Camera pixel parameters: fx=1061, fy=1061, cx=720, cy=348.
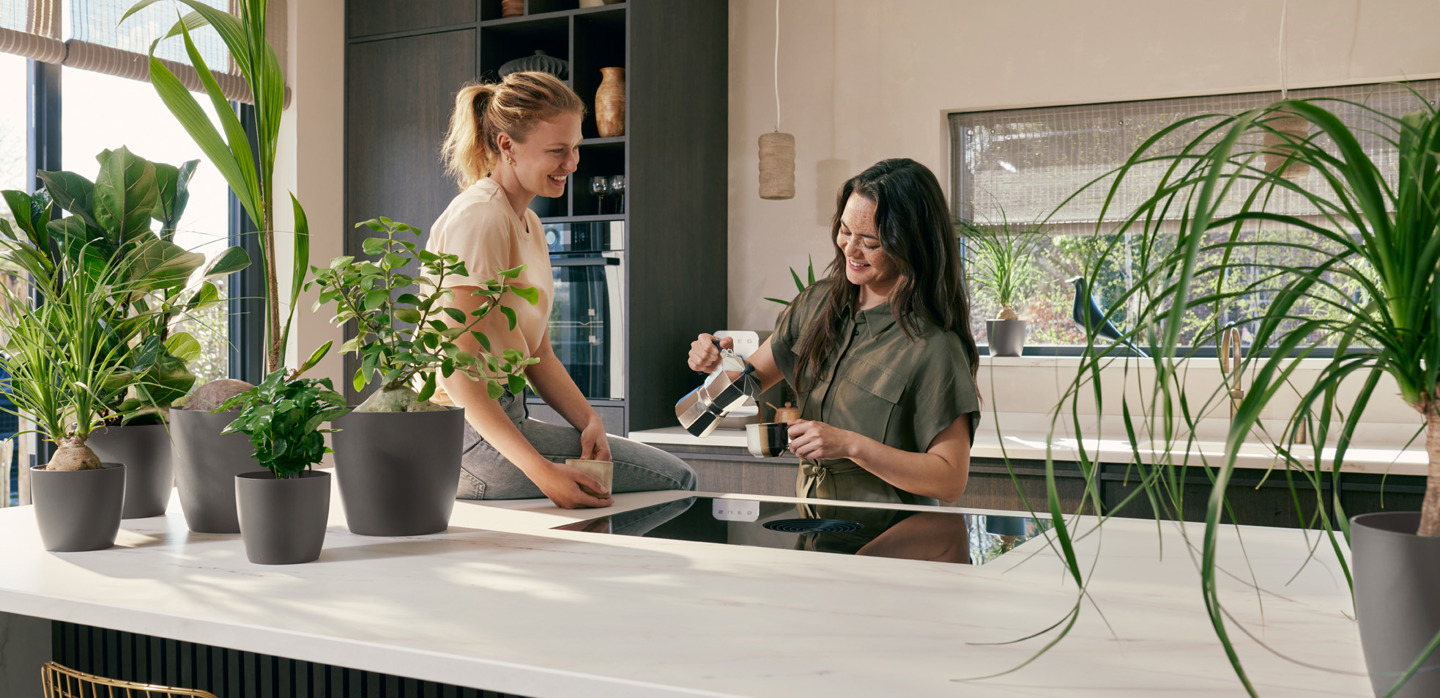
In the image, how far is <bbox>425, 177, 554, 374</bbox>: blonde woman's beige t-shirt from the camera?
1.81 metres

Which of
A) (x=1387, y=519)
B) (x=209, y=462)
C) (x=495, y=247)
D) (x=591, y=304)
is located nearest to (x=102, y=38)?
(x=591, y=304)

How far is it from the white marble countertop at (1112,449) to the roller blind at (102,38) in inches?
78.3

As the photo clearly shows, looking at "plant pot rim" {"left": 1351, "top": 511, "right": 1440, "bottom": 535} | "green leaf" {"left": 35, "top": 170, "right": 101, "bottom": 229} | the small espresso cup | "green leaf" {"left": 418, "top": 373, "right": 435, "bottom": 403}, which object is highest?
"green leaf" {"left": 35, "top": 170, "right": 101, "bottom": 229}

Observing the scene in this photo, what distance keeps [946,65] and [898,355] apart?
2169mm

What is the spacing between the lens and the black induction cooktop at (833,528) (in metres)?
1.27

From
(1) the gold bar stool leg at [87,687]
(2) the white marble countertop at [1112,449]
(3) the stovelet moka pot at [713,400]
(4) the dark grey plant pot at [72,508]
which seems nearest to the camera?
(1) the gold bar stool leg at [87,687]

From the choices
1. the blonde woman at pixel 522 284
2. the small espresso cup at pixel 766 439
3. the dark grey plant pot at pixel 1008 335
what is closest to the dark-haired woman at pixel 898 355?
the small espresso cup at pixel 766 439

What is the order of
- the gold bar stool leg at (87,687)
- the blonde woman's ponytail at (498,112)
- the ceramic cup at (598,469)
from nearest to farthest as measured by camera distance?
1. the gold bar stool leg at (87,687)
2. the ceramic cup at (598,469)
3. the blonde woman's ponytail at (498,112)

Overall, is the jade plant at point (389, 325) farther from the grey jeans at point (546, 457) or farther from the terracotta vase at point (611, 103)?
the terracotta vase at point (611, 103)

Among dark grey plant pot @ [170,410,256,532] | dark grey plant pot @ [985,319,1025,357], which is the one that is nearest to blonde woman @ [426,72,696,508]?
dark grey plant pot @ [170,410,256,532]

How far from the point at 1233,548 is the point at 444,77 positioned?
3.36m

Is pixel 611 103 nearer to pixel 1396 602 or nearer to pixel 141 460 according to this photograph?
pixel 141 460

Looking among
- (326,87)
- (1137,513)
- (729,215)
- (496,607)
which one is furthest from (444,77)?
(496,607)

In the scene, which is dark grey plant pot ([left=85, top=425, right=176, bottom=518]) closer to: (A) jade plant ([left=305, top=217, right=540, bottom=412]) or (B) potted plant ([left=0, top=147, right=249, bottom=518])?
(B) potted plant ([left=0, top=147, right=249, bottom=518])
